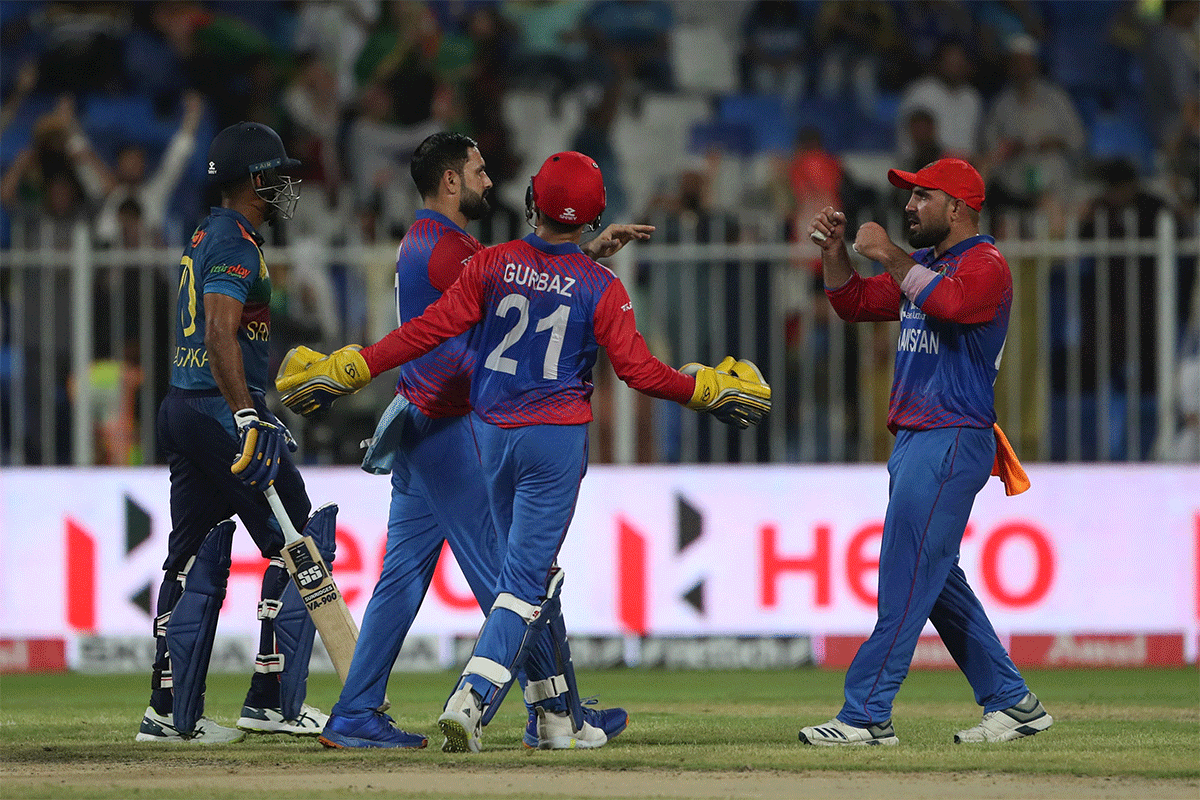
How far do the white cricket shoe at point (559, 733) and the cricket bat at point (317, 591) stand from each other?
599mm

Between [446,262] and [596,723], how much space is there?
1.86 metres

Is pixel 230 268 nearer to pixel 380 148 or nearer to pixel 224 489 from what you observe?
pixel 224 489

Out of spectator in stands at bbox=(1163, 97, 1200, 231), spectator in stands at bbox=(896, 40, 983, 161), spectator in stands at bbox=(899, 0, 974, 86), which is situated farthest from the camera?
spectator in stands at bbox=(899, 0, 974, 86)

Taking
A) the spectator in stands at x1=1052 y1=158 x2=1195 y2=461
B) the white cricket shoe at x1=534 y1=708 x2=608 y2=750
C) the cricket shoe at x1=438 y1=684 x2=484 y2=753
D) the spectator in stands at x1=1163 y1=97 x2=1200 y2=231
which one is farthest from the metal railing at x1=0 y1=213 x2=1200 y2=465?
the cricket shoe at x1=438 y1=684 x2=484 y2=753

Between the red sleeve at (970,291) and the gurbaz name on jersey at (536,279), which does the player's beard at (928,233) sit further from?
the gurbaz name on jersey at (536,279)

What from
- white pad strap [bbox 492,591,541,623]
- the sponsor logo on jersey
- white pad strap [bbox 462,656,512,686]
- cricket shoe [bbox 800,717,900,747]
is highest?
the sponsor logo on jersey

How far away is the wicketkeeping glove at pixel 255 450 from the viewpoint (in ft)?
21.2

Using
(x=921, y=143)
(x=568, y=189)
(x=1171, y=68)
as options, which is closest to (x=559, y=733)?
(x=568, y=189)

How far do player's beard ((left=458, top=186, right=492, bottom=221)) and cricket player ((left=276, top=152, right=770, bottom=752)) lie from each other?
1.59ft

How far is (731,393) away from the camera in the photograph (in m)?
6.36

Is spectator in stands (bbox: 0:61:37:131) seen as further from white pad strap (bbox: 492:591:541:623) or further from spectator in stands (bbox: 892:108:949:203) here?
white pad strap (bbox: 492:591:541:623)

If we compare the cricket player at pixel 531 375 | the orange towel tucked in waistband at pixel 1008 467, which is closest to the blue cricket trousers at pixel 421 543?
the cricket player at pixel 531 375

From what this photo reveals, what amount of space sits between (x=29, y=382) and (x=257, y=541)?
5147mm

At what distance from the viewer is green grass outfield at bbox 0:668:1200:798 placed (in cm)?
615
